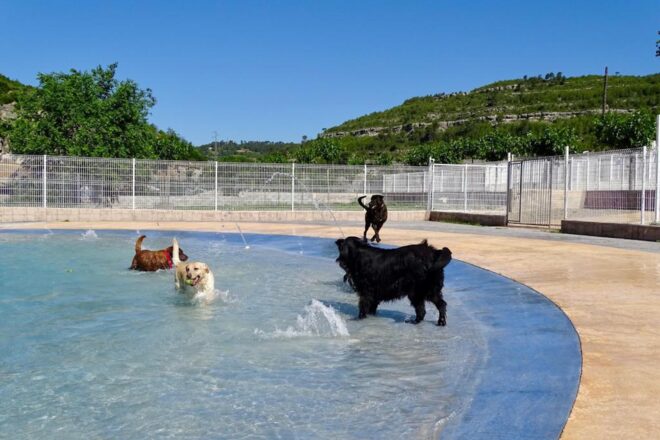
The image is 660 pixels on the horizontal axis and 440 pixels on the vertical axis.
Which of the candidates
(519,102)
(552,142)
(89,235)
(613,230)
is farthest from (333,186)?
(519,102)

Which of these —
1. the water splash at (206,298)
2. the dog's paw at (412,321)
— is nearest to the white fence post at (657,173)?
the dog's paw at (412,321)

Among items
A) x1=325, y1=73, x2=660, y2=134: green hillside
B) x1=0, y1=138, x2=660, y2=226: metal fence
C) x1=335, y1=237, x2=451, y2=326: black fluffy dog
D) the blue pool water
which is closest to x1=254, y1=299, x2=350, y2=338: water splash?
the blue pool water

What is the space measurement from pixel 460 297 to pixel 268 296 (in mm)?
2462

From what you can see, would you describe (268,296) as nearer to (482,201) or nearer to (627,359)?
(627,359)

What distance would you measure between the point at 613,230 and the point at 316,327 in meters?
12.4

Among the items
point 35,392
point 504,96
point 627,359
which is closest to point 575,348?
point 627,359

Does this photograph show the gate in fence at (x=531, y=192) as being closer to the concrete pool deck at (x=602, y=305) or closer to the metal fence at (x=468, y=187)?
the metal fence at (x=468, y=187)

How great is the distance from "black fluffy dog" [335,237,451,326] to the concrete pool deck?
132 centimetres

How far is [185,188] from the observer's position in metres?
22.5

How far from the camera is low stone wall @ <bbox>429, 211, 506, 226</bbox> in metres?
20.8

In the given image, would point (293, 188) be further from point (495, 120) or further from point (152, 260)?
point (495, 120)

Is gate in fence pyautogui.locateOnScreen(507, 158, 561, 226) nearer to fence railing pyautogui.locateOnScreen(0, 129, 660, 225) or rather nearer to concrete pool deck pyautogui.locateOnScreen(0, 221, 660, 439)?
fence railing pyautogui.locateOnScreen(0, 129, 660, 225)

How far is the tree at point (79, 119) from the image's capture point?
2658 cm

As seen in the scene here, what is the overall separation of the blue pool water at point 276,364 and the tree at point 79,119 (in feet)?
66.4
